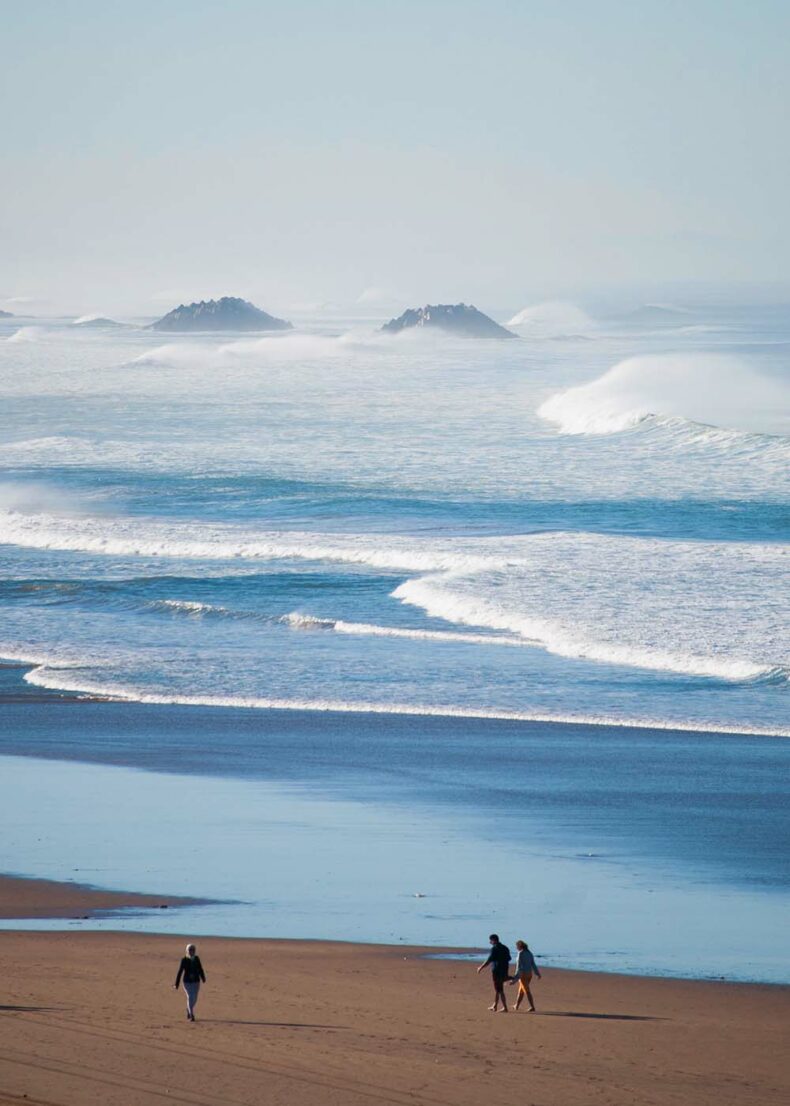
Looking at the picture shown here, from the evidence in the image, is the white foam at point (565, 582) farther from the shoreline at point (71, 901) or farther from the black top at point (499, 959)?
the black top at point (499, 959)

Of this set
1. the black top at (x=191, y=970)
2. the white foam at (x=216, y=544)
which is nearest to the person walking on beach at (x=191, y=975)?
the black top at (x=191, y=970)

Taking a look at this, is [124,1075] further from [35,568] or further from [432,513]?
[432,513]

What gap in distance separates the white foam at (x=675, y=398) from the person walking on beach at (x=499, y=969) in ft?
161

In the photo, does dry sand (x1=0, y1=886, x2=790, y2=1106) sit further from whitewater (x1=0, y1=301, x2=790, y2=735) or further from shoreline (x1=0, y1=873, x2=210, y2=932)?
whitewater (x1=0, y1=301, x2=790, y2=735)

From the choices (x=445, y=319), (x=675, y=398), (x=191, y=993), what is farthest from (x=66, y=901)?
(x=445, y=319)

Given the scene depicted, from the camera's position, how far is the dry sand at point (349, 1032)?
930 centimetres

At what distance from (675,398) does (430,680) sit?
53663 millimetres

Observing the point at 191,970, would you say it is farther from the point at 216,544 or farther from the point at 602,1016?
the point at 216,544

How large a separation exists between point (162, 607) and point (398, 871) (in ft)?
49.3

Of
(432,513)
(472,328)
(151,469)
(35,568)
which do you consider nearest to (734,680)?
(35,568)

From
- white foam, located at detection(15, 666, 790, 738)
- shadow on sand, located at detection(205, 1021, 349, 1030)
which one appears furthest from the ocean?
shadow on sand, located at detection(205, 1021, 349, 1030)

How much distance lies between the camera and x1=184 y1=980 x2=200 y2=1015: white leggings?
34.1 feet

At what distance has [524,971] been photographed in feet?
35.8

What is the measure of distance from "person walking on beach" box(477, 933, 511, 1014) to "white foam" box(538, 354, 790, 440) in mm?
49036
